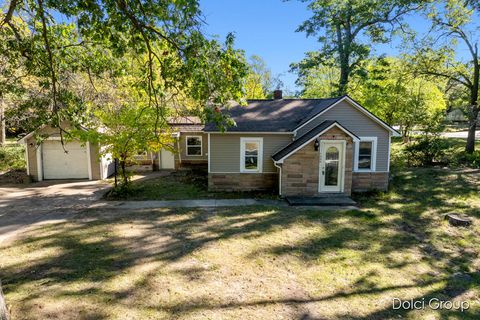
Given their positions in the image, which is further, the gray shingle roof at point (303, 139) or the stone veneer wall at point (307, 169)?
the stone veneer wall at point (307, 169)

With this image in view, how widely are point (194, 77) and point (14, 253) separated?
6125 mm

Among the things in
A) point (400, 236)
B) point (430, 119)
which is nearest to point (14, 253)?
point (400, 236)

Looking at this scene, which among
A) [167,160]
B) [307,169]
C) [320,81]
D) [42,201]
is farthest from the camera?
[320,81]

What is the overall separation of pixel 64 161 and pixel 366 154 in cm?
1582

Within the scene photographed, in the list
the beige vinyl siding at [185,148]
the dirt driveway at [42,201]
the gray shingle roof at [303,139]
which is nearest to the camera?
the dirt driveway at [42,201]

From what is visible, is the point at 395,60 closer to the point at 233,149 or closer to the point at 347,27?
the point at 347,27

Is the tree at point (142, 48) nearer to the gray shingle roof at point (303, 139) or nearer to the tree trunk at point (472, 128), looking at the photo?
the gray shingle roof at point (303, 139)

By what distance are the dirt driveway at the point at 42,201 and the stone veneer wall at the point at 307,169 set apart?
8.11 m

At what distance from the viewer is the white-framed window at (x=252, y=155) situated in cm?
1332

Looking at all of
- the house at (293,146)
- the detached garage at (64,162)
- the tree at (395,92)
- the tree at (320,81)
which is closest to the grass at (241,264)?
the house at (293,146)

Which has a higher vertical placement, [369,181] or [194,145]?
[194,145]

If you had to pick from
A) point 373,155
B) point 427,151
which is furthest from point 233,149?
point 427,151

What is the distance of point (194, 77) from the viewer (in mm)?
6082

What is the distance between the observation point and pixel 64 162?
1617cm
